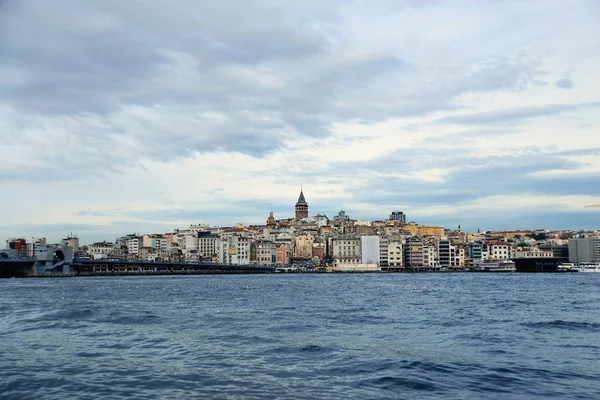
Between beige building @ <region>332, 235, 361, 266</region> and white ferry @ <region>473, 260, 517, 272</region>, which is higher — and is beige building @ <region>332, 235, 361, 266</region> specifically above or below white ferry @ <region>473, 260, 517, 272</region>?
above

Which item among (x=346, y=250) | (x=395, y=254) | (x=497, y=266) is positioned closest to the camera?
(x=497, y=266)

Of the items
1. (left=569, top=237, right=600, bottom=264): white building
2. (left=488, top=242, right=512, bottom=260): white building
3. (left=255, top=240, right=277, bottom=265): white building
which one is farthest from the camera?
(left=488, top=242, right=512, bottom=260): white building

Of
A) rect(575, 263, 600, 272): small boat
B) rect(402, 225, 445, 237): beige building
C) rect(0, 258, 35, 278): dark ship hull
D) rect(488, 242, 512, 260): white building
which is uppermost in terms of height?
rect(402, 225, 445, 237): beige building

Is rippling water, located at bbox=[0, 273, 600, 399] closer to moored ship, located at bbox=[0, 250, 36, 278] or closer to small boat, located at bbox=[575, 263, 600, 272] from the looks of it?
moored ship, located at bbox=[0, 250, 36, 278]

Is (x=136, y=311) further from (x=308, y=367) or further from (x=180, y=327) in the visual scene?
(x=308, y=367)

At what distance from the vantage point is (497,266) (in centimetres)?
13862

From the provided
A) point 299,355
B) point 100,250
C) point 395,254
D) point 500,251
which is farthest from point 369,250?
point 299,355

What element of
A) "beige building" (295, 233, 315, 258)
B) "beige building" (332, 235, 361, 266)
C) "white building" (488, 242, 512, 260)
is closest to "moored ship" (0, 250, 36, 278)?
"beige building" (332, 235, 361, 266)

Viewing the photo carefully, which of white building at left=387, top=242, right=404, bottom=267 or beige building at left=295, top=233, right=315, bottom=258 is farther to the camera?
beige building at left=295, top=233, right=315, bottom=258

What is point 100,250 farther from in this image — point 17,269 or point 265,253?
point 17,269

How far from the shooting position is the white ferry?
452 feet

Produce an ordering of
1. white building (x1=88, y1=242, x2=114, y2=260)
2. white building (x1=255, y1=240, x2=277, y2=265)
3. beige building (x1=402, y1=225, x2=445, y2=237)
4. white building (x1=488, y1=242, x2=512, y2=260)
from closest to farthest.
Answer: white building (x1=255, y1=240, x2=277, y2=265) → white building (x1=488, y1=242, x2=512, y2=260) → white building (x1=88, y1=242, x2=114, y2=260) → beige building (x1=402, y1=225, x2=445, y2=237)

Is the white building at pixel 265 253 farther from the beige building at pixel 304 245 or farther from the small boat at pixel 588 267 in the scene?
the small boat at pixel 588 267

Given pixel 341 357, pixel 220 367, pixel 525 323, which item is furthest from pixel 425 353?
pixel 525 323
